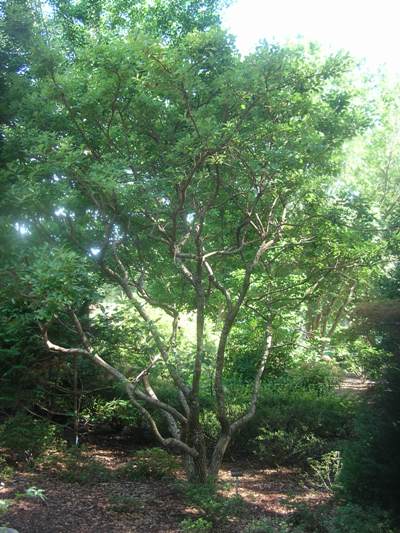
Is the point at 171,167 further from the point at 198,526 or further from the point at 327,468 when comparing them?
the point at 327,468

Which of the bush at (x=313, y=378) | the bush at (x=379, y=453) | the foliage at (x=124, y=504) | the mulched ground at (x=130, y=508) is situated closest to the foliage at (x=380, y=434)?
the bush at (x=379, y=453)

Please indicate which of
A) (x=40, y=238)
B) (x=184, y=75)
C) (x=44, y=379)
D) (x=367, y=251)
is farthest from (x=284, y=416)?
(x=184, y=75)

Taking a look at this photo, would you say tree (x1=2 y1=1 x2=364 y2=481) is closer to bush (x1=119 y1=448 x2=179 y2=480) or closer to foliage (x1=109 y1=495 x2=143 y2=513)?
bush (x1=119 y1=448 x2=179 y2=480)

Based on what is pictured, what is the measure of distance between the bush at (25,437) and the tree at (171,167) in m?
1.17

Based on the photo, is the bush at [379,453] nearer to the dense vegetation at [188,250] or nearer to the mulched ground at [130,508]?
the dense vegetation at [188,250]

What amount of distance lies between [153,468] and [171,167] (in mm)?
3687

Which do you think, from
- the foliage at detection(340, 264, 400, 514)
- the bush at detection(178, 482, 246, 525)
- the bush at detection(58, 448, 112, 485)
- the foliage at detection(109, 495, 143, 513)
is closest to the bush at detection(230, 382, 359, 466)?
the bush at detection(178, 482, 246, 525)

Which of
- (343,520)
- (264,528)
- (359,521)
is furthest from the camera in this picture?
(264,528)

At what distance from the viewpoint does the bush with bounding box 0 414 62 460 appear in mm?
5926

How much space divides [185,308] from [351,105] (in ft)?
11.0

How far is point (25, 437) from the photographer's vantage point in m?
5.97

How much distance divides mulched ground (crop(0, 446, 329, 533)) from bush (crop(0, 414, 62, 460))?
33cm

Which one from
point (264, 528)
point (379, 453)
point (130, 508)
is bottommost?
point (130, 508)

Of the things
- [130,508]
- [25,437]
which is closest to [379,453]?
[130,508]
